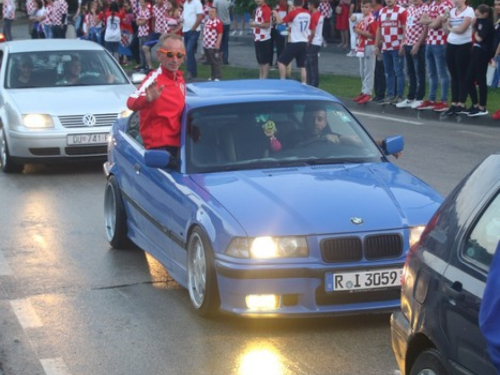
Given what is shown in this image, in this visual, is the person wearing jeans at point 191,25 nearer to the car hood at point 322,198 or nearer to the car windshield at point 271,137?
the car windshield at point 271,137

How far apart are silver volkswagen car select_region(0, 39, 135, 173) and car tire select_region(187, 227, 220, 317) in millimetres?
6248

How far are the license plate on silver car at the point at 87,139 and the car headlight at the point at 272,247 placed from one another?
689cm

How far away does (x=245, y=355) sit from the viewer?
693 cm

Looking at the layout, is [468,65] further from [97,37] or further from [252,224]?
[97,37]

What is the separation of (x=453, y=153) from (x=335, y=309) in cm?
816

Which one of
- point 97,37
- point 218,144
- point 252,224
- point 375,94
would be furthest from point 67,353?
point 97,37

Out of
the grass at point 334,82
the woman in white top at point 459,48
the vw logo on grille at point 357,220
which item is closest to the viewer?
the vw logo on grille at point 357,220

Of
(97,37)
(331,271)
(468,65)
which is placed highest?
(331,271)

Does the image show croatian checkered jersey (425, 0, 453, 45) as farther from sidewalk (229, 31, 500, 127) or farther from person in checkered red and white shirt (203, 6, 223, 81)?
person in checkered red and white shirt (203, 6, 223, 81)

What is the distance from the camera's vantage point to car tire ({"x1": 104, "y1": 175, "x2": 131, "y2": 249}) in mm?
9680

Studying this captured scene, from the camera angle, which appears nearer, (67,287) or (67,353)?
(67,353)

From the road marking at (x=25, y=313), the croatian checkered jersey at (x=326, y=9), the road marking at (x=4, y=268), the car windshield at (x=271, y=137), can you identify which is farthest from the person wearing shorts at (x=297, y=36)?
the road marking at (x=25, y=313)

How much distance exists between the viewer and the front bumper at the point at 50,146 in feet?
45.1

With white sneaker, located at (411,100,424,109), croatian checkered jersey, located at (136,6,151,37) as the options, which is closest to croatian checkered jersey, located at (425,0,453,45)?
white sneaker, located at (411,100,424,109)
